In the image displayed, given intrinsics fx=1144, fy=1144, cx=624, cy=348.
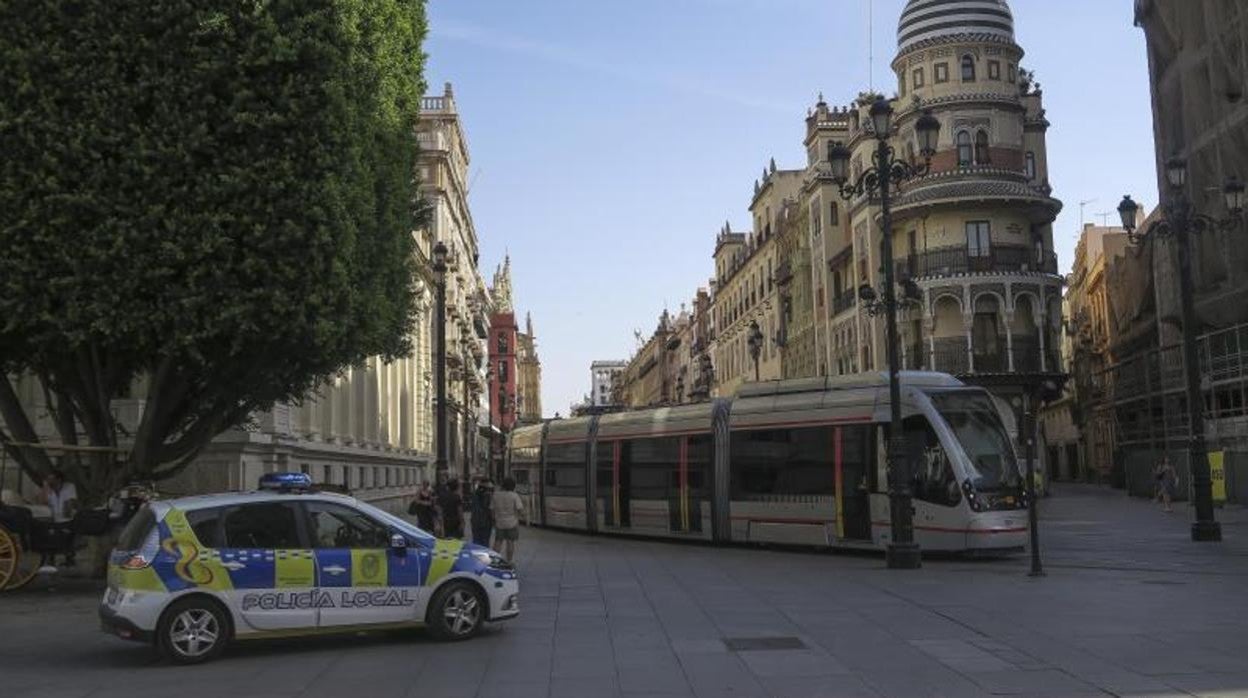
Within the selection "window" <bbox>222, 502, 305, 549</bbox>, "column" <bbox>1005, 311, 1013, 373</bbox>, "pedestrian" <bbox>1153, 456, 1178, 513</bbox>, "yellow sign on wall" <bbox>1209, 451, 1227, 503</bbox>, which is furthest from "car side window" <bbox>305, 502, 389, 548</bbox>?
"column" <bbox>1005, 311, 1013, 373</bbox>

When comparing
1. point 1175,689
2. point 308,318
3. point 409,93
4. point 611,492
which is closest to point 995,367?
point 611,492

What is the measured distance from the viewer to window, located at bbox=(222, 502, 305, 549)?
35.9 ft

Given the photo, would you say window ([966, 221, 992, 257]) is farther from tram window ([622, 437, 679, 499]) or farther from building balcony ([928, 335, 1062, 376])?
tram window ([622, 437, 679, 499])

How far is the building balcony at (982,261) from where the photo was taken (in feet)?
168

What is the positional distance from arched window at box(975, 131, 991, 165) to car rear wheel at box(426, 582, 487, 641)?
45551 mm

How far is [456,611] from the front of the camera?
38.0 feet

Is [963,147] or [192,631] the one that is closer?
[192,631]

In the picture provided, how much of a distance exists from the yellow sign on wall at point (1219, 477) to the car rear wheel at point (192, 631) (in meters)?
33.4

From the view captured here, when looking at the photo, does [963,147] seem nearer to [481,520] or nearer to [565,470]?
[565,470]

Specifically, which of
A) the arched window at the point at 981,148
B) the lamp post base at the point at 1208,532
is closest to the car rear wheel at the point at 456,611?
the lamp post base at the point at 1208,532

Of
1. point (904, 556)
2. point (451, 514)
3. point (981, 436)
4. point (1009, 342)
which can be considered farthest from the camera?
point (1009, 342)

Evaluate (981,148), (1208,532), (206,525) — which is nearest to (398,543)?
(206,525)

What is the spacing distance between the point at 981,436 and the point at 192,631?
14965mm

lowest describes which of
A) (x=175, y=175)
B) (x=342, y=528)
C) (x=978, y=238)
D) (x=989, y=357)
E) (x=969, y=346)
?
(x=342, y=528)
